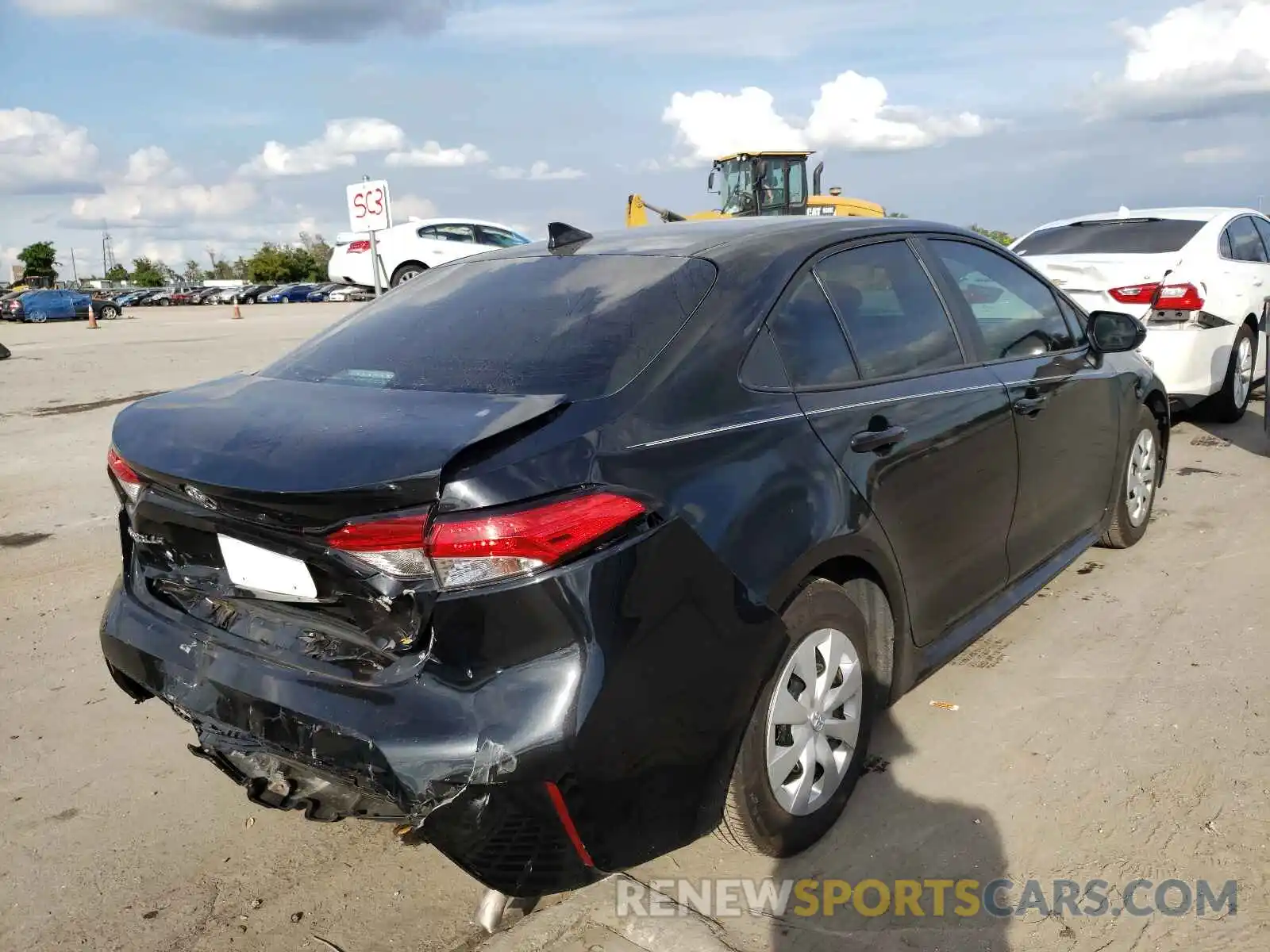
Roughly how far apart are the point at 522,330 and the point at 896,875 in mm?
1755

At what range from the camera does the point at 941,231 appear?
12.4 feet

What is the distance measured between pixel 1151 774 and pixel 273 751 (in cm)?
254

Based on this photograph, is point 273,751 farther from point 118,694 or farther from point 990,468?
point 990,468

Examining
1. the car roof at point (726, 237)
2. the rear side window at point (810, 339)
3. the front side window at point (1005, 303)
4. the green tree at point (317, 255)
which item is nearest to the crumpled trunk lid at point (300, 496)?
the rear side window at point (810, 339)

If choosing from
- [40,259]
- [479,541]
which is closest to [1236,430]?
[479,541]

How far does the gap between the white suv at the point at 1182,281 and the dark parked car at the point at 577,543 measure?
4535 millimetres

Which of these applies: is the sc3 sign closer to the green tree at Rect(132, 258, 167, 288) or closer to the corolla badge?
the corolla badge

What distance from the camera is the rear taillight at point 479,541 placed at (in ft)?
6.81

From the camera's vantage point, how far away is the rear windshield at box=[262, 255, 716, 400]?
8.41 ft

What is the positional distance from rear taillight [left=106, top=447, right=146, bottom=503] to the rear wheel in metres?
7.63

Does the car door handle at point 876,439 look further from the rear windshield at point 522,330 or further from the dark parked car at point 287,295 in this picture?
the dark parked car at point 287,295

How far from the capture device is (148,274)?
116 m

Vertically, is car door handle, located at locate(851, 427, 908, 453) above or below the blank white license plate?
above

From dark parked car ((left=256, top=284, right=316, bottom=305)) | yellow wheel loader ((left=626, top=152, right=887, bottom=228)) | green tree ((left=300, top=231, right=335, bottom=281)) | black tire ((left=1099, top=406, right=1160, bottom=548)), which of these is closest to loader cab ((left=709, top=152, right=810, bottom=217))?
yellow wheel loader ((left=626, top=152, right=887, bottom=228))
